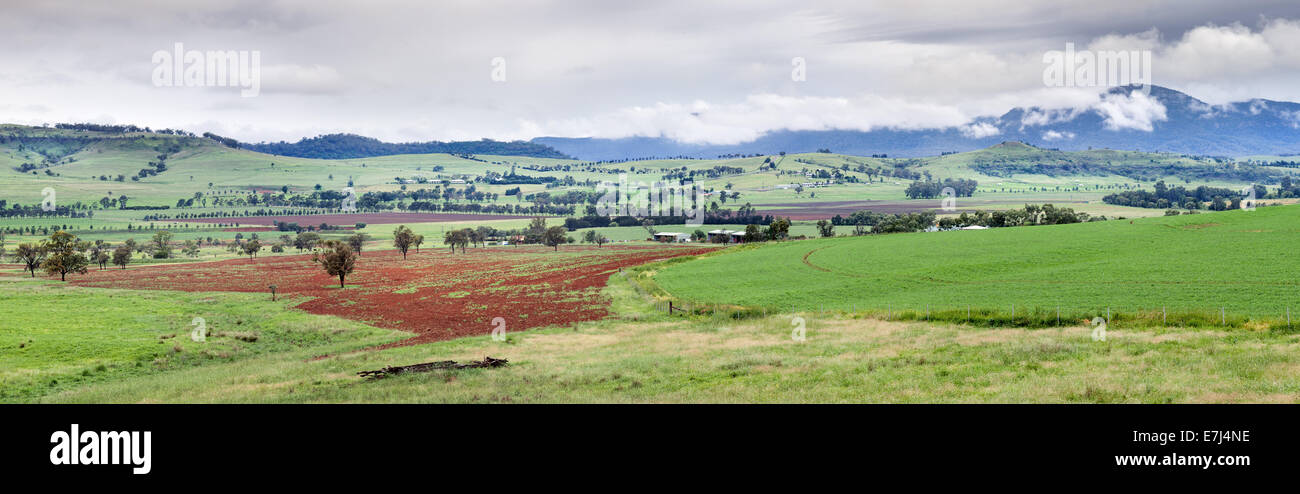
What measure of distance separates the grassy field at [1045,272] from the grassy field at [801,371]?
931cm

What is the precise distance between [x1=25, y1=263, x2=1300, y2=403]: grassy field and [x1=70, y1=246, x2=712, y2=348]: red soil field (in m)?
14.2

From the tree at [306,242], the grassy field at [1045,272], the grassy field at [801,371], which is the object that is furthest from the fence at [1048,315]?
the tree at [306,242]

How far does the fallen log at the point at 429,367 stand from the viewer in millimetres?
35594

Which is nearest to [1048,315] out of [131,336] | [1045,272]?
A: [1045,272]

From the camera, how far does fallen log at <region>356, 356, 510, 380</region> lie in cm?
3559

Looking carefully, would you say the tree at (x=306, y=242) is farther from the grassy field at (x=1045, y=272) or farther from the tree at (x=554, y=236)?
the grassy field at (x=1045, y=272)

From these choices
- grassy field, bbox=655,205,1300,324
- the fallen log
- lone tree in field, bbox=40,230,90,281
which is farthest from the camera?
lone tree in field, bbox=40,230,90,281

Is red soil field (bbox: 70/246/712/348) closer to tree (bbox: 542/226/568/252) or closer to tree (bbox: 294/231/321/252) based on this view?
tree (bbox: 542/226/568/252)

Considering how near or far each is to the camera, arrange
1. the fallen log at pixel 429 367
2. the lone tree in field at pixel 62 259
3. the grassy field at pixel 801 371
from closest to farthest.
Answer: the grassy field at pixel 801 371
the fallen log at pixel 429 367
the lone tree in field at pixel 62 259

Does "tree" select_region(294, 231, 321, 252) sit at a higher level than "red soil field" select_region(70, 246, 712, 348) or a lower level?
higher

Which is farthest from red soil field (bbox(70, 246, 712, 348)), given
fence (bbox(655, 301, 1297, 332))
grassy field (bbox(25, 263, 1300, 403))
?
fence (bbox(655, 301, 1297, 332))

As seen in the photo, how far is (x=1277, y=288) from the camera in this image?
48.8m
